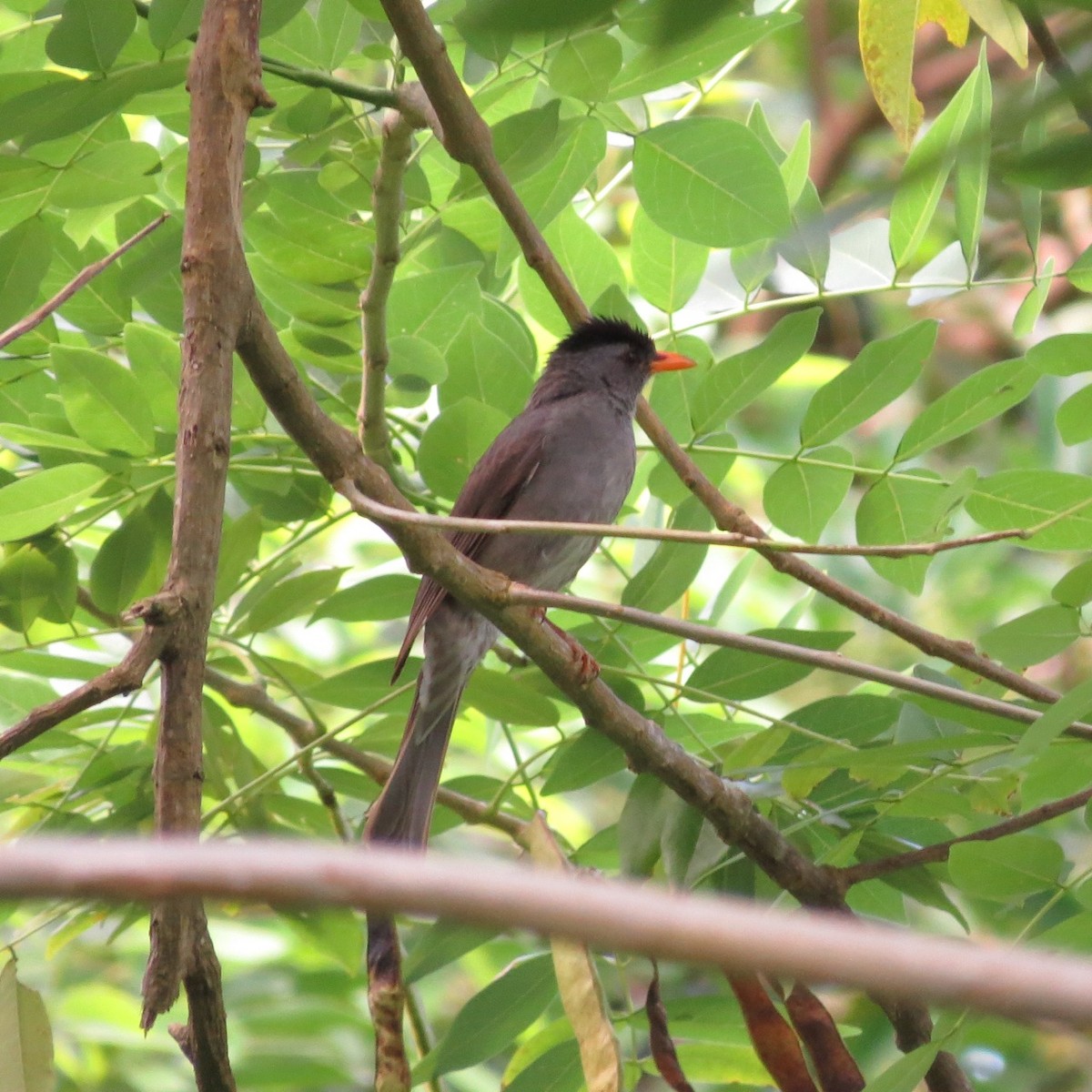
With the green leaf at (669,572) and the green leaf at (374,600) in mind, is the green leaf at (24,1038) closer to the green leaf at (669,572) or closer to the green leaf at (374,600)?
the green leaf at (374,600)

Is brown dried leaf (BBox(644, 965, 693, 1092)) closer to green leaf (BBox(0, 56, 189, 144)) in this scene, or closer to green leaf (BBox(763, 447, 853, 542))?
green leaf (BBox(763, 447, 853, 542))

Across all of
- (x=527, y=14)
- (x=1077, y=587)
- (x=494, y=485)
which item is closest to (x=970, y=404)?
(x=1077, y=587)

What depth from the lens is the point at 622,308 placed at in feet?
9.78

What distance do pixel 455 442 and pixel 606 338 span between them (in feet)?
3.96

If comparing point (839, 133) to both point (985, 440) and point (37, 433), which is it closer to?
point (985, 440)

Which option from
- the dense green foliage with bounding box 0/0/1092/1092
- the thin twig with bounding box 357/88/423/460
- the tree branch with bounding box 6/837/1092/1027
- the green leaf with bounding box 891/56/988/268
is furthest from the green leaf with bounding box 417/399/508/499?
the tree branch with bounding box 6/837/1092/1027

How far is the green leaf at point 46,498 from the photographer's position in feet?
8.27

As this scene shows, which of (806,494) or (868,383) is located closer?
(868,383)

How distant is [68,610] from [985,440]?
234 inches

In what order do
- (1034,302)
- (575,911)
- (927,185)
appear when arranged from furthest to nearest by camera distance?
(1034,302) < (927,185) < (575,911)

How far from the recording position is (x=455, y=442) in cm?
287

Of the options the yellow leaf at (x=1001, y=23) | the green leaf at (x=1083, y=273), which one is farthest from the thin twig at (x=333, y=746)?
the yellow leaf at (x=1001, y=23)

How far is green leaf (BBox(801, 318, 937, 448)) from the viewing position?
9.04ft

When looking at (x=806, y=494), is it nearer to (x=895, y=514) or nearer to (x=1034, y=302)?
(x=895, y=514)
